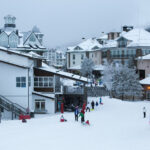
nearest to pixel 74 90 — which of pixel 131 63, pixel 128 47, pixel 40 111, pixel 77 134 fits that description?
pixel 40 111

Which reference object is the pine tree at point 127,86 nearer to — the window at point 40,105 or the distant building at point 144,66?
the distant building at point 144,66

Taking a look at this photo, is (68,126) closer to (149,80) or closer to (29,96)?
(29,96)

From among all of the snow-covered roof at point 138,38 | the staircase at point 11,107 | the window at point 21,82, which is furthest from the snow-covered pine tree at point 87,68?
the staircase at point 11,107

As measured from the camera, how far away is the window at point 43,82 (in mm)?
35959

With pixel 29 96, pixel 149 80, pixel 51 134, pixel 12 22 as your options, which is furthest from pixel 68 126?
pixel 12 22

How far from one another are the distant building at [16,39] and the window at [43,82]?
42471 millimetres

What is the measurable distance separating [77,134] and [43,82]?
15.1m

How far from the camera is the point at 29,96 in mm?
→ 33906

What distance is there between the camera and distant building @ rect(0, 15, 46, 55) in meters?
79.9

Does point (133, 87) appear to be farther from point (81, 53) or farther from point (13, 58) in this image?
point (81, 53)

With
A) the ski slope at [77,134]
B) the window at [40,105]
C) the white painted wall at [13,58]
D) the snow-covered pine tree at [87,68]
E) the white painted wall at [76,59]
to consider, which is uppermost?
the white painted wall at [76,59]

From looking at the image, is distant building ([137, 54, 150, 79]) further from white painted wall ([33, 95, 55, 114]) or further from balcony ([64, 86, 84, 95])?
white painted wall ([33, 95, 55, 114])

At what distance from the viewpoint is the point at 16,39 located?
3187 inches

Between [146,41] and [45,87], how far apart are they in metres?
47.1
